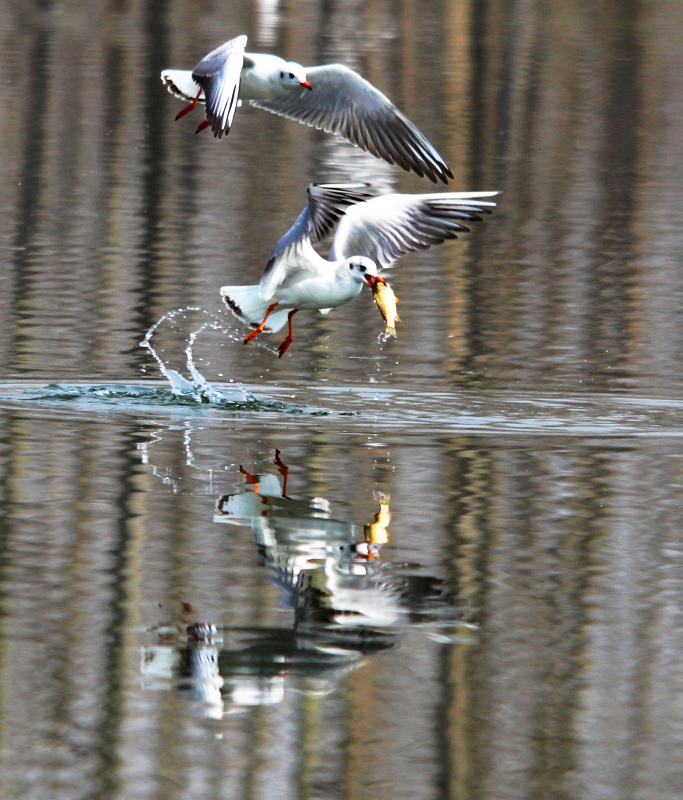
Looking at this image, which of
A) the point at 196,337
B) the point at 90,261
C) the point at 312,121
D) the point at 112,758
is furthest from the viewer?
the point at 90,261

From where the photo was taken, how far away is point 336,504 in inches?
311

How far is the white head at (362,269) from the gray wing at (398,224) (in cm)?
39

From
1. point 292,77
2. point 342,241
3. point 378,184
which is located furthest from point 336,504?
point 378,184

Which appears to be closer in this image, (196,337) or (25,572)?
(25,572)

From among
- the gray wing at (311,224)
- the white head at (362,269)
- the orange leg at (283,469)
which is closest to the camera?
the orange leg at (283,469)

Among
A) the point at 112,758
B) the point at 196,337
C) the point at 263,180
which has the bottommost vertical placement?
the point at 112,758

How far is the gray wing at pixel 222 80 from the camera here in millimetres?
9680

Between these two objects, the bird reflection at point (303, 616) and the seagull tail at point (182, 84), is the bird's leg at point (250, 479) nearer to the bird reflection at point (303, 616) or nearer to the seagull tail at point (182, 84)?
the bird reflection at point (303, 616)

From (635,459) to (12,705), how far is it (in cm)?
429

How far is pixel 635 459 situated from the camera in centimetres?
895

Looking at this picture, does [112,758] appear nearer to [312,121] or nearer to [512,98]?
[312,121]

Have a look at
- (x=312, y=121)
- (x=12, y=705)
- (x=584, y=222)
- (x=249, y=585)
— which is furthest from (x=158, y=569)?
(x=584, y=222)

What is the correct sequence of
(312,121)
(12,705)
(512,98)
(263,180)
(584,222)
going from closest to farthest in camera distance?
(12,705)
(312,121)
(584,222)
(263,180)
(512,98)

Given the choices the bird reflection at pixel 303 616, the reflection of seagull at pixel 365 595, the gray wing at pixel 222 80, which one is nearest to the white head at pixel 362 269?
the gray wing at pixel 222 80
